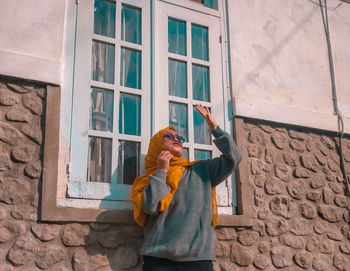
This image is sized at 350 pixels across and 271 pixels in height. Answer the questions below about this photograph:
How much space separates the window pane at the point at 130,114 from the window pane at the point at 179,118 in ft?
1.05

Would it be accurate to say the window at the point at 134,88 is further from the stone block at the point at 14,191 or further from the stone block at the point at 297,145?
the stone block at the point at 297,145

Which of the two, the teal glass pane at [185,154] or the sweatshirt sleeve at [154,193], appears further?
the teal glass pane at [185,154]

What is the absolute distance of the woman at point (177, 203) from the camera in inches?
119

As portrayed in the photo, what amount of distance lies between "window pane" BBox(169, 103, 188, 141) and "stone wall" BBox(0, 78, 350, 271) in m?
0.57

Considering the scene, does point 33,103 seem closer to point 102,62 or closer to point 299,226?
point 102,62

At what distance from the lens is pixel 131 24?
4020 millimetres

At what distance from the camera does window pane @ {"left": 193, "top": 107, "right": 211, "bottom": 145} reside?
400cm

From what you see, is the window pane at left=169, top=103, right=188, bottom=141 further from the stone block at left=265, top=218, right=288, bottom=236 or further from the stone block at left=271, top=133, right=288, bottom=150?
the stone block at left=265, top=218, right=288, bottom=236

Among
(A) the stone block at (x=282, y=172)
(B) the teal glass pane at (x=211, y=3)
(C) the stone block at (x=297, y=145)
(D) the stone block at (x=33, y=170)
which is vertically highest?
(B) the teal glass pane at (x=211, y=3)

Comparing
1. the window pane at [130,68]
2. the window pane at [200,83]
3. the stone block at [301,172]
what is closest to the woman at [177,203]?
the window pane at [130,68]

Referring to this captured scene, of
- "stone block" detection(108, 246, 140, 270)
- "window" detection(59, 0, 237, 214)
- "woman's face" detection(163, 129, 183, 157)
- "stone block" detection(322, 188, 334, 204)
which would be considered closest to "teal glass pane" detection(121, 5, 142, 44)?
"window" detection(59, 0, 237, 214)

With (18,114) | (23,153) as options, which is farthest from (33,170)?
(18,114)

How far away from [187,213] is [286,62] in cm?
233

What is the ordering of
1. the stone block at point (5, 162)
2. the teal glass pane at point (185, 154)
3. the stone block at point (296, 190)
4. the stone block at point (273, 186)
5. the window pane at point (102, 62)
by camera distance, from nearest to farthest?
the stone block at point (5, 162), the window pane at point (102, 62), the teal glass pane at point (185, 154), the stone block at point (273, 186), the stone block at point (296, 190)
